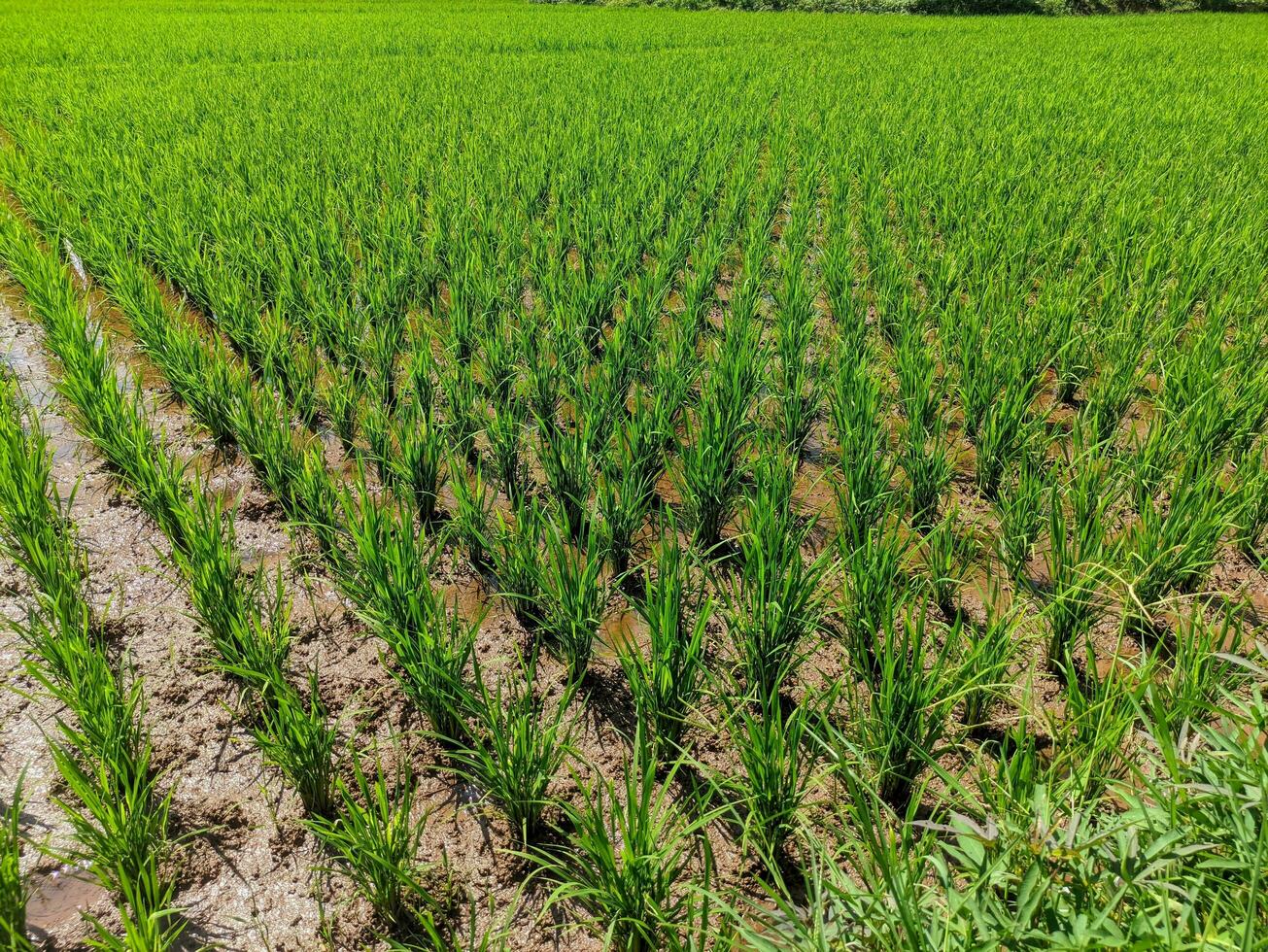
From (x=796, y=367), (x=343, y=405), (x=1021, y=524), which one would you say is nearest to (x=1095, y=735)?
(x=1021, y=524)

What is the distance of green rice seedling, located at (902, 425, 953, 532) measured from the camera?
2.06m

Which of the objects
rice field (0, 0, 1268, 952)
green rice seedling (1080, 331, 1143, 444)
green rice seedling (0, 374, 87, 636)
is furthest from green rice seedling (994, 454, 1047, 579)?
green rice seedling (0, 374, 87, 636)

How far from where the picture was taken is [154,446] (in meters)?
2.20

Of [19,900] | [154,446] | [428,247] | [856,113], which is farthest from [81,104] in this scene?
[19,900]

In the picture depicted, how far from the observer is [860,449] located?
207cm

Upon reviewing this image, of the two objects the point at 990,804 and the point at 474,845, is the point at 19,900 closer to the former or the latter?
the point at 474,845

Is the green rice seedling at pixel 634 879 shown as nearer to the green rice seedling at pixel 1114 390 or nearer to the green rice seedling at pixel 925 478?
the green rice seedling at pixel 925 478

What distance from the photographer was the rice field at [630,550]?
115cm

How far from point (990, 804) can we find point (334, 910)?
3.94 feet

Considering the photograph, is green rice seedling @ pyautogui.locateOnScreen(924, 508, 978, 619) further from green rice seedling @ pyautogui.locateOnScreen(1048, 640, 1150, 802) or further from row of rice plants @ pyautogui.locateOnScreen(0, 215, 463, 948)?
row of rice plants @ pyautogui.locateOnScreen(0, 215, 463, 948)

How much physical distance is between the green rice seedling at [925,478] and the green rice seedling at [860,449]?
2.7 inches

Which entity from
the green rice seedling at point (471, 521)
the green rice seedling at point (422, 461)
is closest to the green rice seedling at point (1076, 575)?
the green rice seedling at point (471, 521)

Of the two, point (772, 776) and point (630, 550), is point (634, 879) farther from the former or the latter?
point (630, 550)

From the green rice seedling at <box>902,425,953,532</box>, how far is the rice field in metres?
0.02
